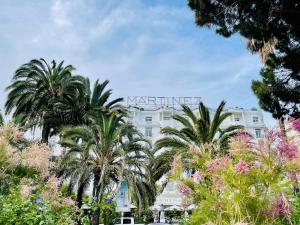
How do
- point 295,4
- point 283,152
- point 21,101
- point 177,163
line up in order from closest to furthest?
point 283,152 → point 177,163 → point 295,4 → point 21,101

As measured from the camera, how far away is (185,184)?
525 centimetres

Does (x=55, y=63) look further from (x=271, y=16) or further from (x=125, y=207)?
(x=271, y=16)

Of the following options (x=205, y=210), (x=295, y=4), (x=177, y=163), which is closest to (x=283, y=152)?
(x=205, y=210)

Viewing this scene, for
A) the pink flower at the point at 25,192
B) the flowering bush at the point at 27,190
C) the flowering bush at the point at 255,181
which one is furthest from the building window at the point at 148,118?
the flowering bush at the point at 255,181

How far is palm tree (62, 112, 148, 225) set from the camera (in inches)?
750

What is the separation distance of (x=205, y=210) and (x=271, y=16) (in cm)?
636

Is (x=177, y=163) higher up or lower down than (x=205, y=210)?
higher up

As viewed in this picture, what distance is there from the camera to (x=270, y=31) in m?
9.60

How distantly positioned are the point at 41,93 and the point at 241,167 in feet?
63.6

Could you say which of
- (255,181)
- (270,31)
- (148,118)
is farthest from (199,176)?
(148,118)

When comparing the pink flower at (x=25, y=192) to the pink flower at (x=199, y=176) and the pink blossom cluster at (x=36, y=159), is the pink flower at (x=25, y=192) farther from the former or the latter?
the pink flower at (x=199, y=176)

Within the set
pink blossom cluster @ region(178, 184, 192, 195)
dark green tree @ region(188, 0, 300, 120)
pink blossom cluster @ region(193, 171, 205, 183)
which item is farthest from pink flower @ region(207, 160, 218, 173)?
dark green tree @ region(188, 0, 300, 120)

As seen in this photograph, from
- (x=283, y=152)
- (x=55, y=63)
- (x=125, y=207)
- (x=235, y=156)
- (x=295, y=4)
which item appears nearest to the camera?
(x=283, y=152)

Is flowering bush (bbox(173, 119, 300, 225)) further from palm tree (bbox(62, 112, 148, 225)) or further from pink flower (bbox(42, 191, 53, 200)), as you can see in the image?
palm tree (bbox(62, 112, 148, 225))
